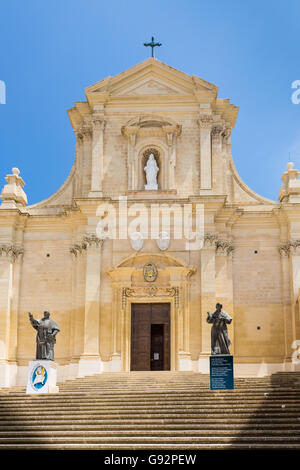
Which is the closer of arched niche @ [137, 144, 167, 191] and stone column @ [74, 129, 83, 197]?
arched niche @ [137, 144, 167, 191]

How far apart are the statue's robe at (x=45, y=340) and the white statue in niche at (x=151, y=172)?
9.18m

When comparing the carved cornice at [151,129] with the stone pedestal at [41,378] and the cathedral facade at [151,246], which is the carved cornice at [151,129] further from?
the stone pedestal at [41,378]

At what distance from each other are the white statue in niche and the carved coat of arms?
3.65m

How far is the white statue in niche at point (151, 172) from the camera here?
93.4 ft

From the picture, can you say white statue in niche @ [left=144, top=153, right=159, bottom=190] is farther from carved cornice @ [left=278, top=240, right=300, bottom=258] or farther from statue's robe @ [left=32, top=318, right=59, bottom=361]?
statue's robe @ [left=32, top=318, right=59, bottom=361]

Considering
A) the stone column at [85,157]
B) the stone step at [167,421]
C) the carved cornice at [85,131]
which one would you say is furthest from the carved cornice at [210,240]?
the stone step at [167,421]

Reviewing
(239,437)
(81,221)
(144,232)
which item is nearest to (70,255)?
(81,221)

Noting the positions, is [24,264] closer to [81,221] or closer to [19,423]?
[81,221]

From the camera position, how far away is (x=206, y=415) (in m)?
16.3

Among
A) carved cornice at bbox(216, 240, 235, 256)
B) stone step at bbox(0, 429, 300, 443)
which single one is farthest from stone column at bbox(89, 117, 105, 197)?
stone step at bbox(0, 429, 300, 443)

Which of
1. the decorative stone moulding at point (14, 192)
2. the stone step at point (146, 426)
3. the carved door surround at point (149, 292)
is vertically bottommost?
the stone step at point (146, 426)

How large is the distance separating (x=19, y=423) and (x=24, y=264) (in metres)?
12.7

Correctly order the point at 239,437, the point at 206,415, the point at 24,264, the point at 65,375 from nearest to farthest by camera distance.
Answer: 1. the point at 239,437
2. the point at 206,415
3. the point at 65,375
4. the point at 24,264

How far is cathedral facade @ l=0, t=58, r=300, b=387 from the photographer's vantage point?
1045 inches
